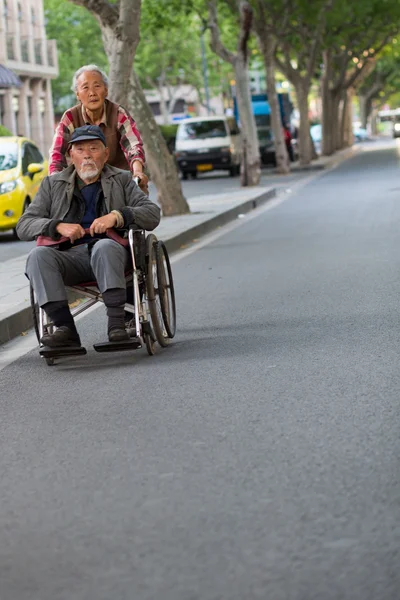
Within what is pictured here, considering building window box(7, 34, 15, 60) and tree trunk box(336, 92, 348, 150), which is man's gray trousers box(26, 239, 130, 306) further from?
tree trunk box(336, 92, 348, 150)

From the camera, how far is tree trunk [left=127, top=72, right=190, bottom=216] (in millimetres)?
23219

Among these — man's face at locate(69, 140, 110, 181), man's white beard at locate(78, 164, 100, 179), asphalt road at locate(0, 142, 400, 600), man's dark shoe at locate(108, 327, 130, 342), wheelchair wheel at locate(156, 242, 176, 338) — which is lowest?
asphalt road at locate(0, 142, 400, 600)

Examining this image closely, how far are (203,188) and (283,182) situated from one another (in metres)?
2.23

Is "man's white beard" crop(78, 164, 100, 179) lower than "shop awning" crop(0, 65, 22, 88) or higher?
lower

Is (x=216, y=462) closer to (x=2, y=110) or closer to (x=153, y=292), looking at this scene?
(x=153, y=292)

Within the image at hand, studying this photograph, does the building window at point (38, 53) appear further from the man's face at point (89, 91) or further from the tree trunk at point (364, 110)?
the man's face at point (89, 91)

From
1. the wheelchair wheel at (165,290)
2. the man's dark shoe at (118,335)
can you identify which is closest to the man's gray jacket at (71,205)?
the wheelchair wheel at (165,290)

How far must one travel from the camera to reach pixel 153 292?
8461 millimetres

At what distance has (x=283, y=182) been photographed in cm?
3806

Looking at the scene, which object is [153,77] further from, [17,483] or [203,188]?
[17,483]

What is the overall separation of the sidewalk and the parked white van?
12174 millimetres

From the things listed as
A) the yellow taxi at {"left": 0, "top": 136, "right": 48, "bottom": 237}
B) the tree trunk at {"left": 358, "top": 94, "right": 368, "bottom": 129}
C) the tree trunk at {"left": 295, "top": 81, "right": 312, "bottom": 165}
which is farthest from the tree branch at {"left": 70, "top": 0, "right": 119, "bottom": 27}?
the tree trunk at {"left": 358, "top": 94, "right": 368, "bottom": 129}

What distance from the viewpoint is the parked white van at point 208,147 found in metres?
45.3

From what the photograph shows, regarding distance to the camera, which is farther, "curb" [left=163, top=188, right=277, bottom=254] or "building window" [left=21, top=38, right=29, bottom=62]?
"building window" [left=21, top=38, right=29, bottom=62]
